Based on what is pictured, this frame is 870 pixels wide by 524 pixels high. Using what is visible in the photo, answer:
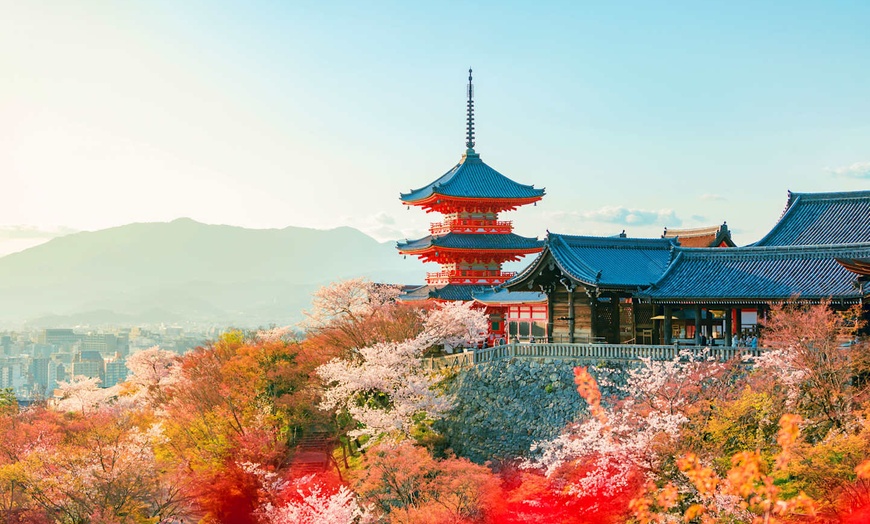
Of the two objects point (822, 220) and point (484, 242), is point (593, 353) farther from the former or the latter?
point (484, 242)

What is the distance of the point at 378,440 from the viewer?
39188 mm

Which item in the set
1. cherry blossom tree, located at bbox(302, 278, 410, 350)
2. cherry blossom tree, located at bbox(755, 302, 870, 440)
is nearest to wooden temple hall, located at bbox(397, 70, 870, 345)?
cherry blossom tree, located at bbox(755, 302, 870, 440)

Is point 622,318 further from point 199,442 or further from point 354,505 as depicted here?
point 199,442

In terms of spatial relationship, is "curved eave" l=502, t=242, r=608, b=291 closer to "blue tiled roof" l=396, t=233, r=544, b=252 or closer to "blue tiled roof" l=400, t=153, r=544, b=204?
"blue tiled roof" l=396, t=233, r=544, b=252

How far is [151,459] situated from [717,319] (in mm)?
23479

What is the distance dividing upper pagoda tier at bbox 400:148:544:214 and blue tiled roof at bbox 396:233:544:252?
1.71 meters

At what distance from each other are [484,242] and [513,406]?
1849cm

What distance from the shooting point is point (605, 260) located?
130 ft

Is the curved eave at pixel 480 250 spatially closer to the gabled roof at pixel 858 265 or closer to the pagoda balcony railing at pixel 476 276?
the pagoda balcony railing at pixel 476 276

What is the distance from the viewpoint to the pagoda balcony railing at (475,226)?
180 feet

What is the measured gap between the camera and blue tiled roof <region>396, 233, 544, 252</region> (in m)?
53.3

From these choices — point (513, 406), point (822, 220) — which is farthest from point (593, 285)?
point (822, 220)

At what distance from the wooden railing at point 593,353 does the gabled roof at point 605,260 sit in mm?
2867

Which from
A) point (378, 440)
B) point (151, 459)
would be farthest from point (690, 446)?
point (151, 459)
